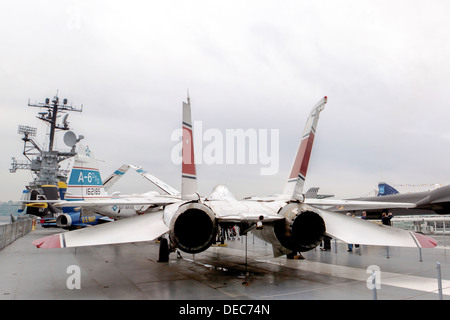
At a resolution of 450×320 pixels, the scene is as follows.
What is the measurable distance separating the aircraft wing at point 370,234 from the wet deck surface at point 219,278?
85 centimetres

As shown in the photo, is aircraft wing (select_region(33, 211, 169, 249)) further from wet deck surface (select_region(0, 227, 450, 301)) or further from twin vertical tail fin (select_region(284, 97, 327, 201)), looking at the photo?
twin vertical tail fin (select_region(284, 97, 327, 201))

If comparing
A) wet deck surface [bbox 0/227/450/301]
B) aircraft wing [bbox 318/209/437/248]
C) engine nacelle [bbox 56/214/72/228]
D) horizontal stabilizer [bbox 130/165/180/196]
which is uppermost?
horizontal stabilizer [bbox 130/165/180/196]

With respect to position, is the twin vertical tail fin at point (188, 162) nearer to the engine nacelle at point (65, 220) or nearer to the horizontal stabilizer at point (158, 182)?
the horizontal stabilizer at point (158, 182)

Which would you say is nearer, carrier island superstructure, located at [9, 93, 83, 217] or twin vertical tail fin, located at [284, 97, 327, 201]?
twin vertical tail fin, located at [284, 97, 327, 201]

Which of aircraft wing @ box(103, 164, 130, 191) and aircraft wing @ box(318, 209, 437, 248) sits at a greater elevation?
aircraft wing @ box(103, 164, 130, 191)

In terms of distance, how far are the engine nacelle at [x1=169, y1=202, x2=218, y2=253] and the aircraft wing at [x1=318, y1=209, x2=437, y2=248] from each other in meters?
2.55

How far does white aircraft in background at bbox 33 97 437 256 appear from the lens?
5.30 meters

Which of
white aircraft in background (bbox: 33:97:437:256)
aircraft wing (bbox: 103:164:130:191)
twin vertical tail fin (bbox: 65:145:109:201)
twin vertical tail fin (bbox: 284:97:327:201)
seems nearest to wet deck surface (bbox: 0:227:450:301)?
white aircraft in background (bbox: 33:97:437:256)

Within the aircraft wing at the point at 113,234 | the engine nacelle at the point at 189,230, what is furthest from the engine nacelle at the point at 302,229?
the aircraft wing at the point at 113,234
